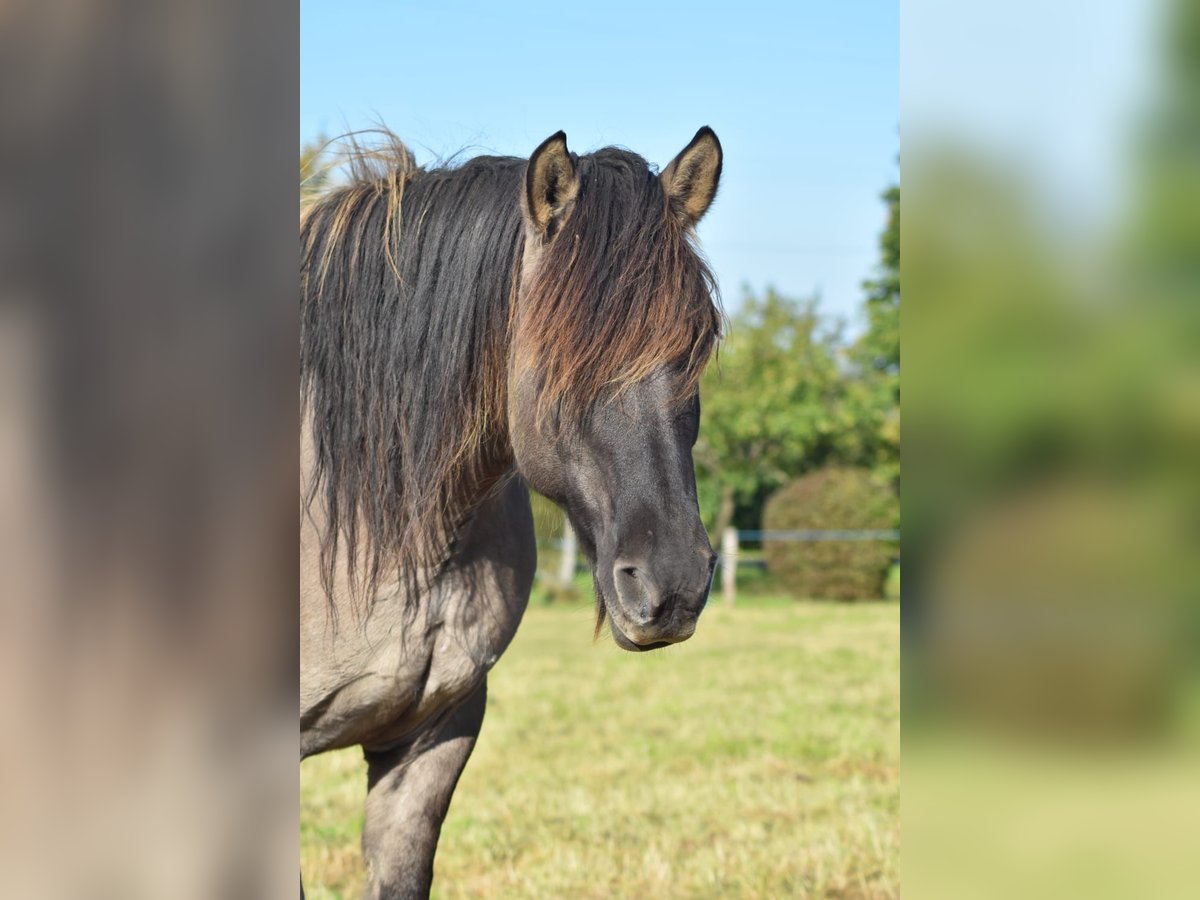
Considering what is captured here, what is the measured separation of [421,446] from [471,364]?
23cm

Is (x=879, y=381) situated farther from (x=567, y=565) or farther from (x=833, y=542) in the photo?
(x=567, y=565)

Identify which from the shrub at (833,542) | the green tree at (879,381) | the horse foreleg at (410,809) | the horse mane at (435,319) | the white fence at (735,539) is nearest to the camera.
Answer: the horse mane at (435,319)

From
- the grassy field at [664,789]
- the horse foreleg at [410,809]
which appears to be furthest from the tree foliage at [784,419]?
the horse foreleg at [410,809]

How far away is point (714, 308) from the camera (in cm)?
251

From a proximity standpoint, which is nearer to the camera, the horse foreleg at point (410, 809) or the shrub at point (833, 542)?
the horse foreleg at point (410, 809)

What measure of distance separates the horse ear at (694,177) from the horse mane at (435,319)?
0.21 feet

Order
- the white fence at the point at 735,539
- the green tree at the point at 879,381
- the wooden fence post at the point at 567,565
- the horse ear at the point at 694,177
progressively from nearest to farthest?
1. the horse ear at the point at 694,177
2. the white fence at the point at 735,539
3. the wooden fence post at the point at 567,565
4. the green tree at the point at 879,381

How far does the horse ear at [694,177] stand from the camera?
8.62 feet

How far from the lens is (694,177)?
105 inches
